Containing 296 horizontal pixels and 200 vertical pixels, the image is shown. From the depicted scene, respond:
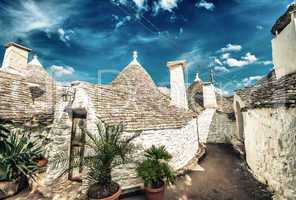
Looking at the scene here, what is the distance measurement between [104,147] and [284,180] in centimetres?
552

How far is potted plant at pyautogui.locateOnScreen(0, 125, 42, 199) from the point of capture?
5250 millimetres

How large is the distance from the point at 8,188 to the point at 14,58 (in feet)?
32.3

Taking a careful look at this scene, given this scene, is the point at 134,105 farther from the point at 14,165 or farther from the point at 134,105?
the point at 14,165

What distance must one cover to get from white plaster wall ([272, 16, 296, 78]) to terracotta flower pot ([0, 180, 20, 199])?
11379 millimetres

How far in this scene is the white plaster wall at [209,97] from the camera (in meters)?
13.5

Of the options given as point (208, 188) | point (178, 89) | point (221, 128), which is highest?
point (178, 89)

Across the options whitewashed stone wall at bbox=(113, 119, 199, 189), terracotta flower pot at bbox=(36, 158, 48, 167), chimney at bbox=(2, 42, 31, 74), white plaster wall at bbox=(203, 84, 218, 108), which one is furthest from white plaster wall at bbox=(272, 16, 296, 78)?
chimney at bbox=(2, 42, 31, 74)

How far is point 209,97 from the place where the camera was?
1359 cm

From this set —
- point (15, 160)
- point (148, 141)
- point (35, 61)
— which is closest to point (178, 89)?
point (148, 141)

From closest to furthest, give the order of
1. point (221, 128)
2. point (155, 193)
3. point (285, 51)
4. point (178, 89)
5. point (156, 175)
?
point (155, 193) → point (156, 175) → point (285, 51) → point (178, 89) → point (221, 128)

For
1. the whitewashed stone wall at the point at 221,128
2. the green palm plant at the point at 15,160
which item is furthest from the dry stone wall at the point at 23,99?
the whitewashed stone wall at the point at 221,128

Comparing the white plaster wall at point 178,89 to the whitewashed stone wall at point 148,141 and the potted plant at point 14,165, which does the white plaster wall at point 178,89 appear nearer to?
the whitewashed stone wall at point 148,141

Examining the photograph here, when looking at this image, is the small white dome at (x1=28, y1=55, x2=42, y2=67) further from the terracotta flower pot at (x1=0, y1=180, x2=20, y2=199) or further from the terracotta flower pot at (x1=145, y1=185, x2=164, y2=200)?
the terracotta flower pot at (x1=145, y1=185, x2=164, y2=200)

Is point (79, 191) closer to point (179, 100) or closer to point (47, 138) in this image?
point (47, 138)
